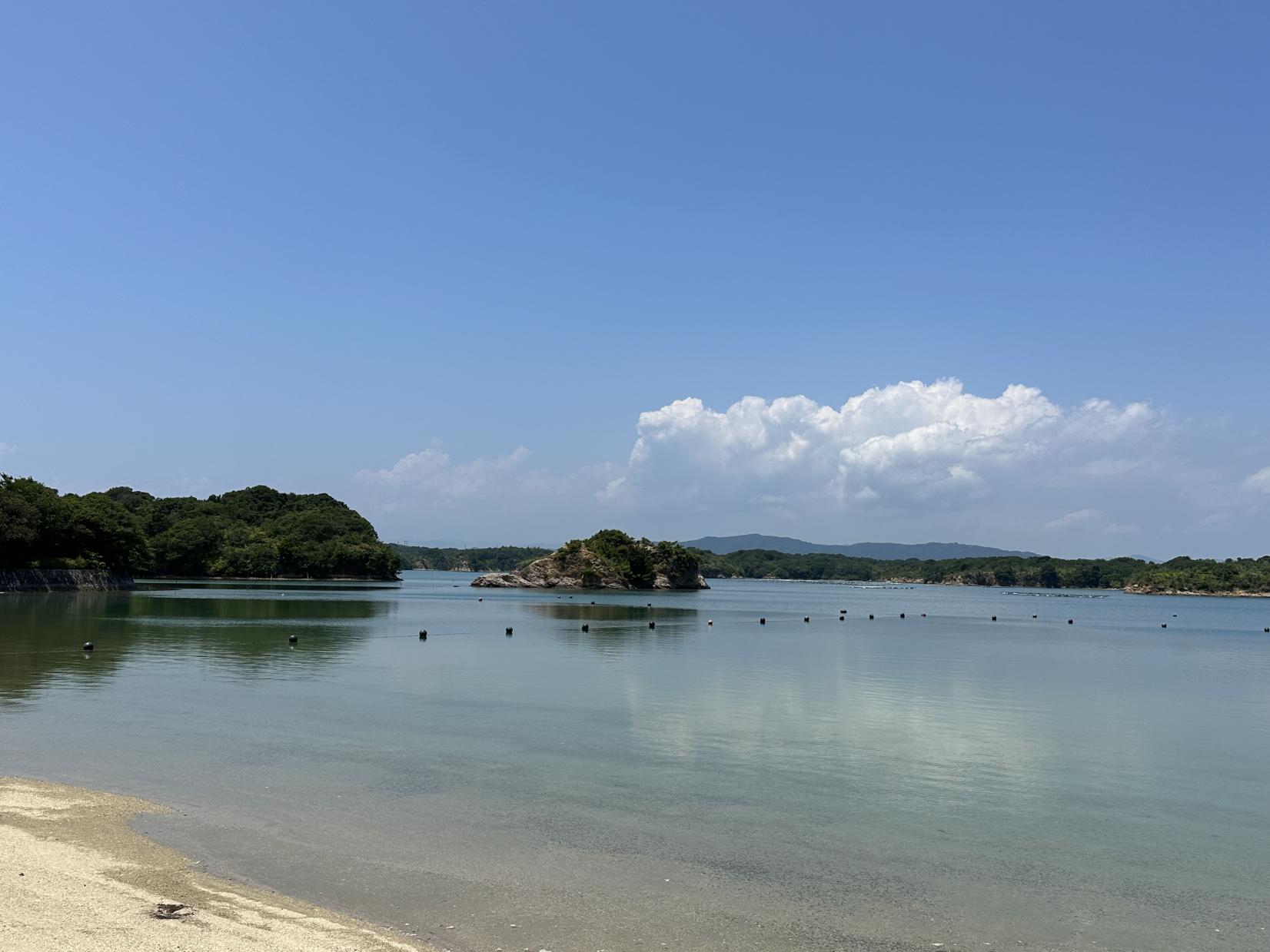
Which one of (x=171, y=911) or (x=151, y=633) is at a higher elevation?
(x=171, y=911)

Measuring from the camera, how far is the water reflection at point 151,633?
35.6 meters

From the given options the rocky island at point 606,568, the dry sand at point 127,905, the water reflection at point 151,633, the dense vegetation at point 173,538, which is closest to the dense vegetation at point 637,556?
the rocky island at point 606,568

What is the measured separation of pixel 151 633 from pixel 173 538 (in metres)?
116

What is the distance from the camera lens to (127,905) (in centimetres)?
1060

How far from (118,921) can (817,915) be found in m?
7.85

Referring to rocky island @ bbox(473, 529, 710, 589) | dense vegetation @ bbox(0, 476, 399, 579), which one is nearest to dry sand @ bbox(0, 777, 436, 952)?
dense vegetation @ bbox(0, 476, 399, 579)

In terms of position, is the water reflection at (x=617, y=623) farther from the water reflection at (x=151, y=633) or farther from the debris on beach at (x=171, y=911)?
the debris on beach at (x=171, y=911)

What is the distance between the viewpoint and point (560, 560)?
17912 centimetres

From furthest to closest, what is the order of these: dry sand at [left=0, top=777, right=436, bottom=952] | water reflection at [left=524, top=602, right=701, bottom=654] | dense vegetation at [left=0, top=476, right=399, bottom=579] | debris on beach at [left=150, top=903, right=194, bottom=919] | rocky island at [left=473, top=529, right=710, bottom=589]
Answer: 1. rocky island at [left=473, top=529, right=710, bottom=589]
2. dense vegetation at [left=0, top=476, right=399, bottom=579]
3. water reflection at [left=524, top=602, right=701, bottom=654]
4. debris on beach at [left=150, top=903, right=194, bottom=919]
5. dry sand at [left=0, top=777, right=436, bottom=952]

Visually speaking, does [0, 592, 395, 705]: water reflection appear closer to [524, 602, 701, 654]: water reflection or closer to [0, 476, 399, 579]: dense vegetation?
[0, 476, 399, 579]: dense vegetation

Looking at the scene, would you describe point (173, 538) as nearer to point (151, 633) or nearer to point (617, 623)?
point (617, 623)

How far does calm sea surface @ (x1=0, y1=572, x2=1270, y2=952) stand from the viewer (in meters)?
11.9

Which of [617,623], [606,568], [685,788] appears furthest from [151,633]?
[606,568]

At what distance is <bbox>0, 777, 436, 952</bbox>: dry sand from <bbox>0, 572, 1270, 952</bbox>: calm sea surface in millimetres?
673
